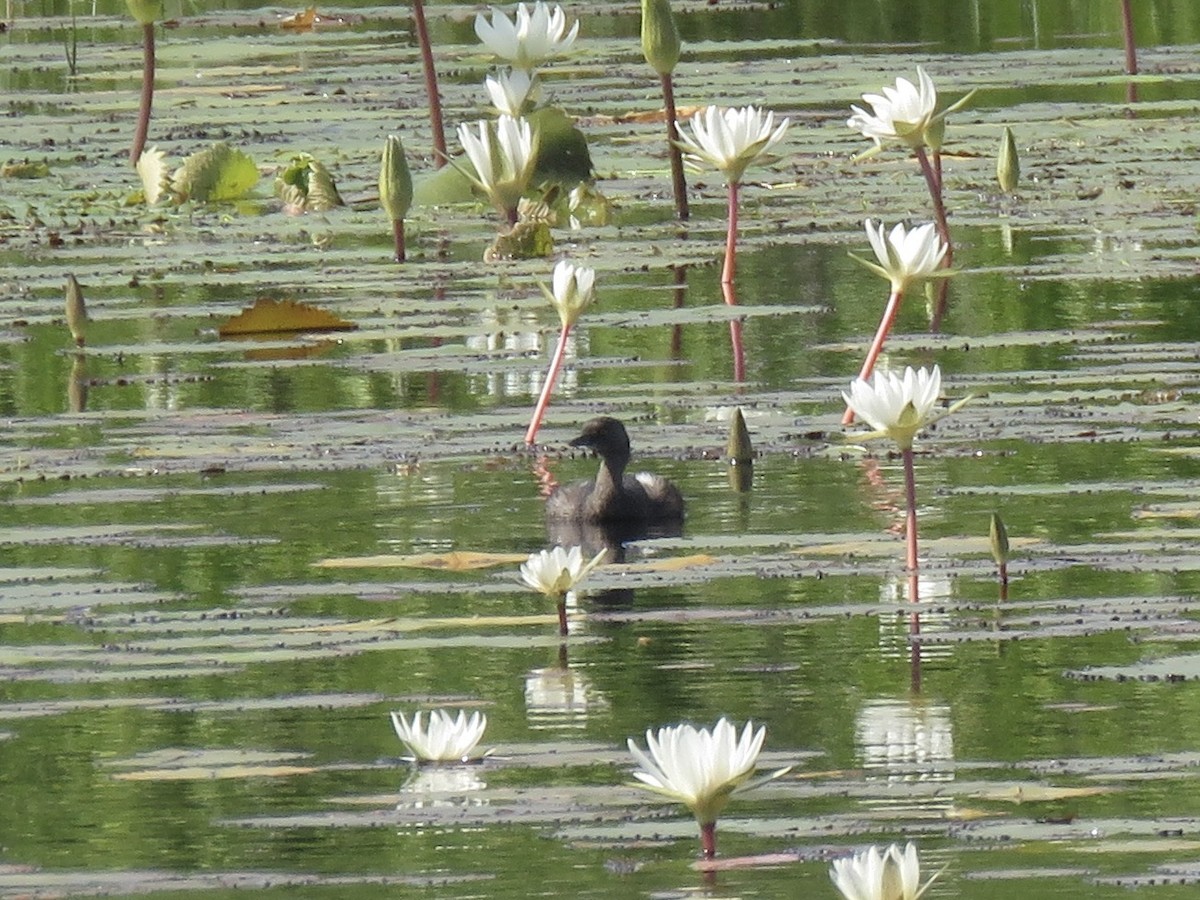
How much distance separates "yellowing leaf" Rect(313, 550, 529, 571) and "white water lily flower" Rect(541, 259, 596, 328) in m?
1.01

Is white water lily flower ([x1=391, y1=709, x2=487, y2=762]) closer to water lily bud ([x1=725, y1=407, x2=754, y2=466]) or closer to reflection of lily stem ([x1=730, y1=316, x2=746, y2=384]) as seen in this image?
water lily bud ([x1=725, y1=407, x2=754, y2=466])

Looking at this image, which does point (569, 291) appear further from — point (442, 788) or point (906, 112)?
point (442, 788)

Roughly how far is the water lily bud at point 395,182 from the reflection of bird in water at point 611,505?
2.68 m

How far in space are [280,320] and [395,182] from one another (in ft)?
3.08

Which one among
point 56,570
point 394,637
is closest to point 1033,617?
point 394,637

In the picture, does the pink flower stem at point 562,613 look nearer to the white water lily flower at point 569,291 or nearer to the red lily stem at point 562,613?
the red lily stem at point 562,613

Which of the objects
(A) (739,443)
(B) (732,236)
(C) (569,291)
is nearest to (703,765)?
(A) (739,443)

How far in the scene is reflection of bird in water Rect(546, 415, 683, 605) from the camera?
5.16 metres

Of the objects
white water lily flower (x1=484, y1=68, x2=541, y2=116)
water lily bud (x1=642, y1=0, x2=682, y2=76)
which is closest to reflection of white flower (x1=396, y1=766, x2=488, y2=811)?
water lily bud (x1=642, y1=0, x2=682, y2=76)

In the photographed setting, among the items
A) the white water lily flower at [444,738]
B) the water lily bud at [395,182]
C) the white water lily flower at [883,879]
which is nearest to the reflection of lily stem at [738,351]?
the water lily bud at [395,182]

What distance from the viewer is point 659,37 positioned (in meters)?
8.41

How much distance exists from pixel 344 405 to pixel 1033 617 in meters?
2.36

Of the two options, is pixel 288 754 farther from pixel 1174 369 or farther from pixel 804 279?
pixel 804 279

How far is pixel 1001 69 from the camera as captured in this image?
1212cm
